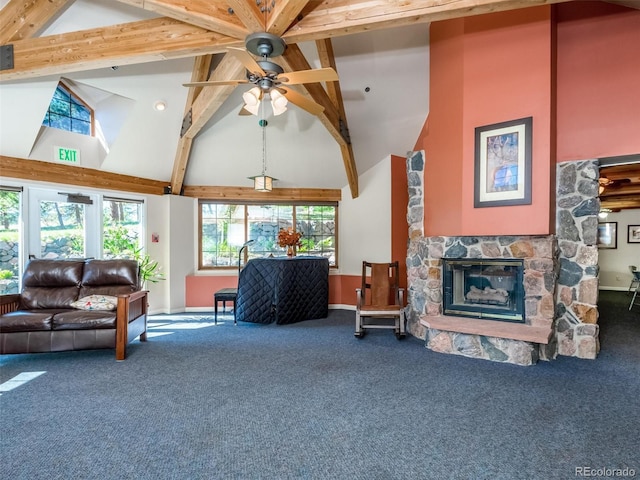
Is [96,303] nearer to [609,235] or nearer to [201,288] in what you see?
[201,288]

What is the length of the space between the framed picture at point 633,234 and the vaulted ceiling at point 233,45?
299 inches

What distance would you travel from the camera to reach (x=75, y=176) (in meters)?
5.09

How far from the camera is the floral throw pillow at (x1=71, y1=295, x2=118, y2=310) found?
3947 millimetres

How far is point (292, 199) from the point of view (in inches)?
267

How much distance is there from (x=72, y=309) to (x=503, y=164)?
5.14m

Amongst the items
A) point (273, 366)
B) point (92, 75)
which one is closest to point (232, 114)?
point (92, 75)

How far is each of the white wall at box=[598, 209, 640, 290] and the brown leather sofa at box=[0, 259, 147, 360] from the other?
11.3 m

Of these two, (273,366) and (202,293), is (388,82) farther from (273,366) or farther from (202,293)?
(202,293)

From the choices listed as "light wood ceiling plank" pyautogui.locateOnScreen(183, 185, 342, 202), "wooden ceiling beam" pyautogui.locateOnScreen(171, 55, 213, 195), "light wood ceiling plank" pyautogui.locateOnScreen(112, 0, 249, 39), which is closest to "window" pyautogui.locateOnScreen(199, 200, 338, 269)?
"light wood ceiling plank" pyautogui.locateOnScreen(183, 185, 342, 202)

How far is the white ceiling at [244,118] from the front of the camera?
4.24 m

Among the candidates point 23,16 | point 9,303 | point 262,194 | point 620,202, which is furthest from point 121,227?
point 620,202

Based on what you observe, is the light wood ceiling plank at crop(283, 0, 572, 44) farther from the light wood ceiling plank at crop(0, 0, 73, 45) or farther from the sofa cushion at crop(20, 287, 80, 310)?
the sofa cushion at crop(20, 287, 80, 310)

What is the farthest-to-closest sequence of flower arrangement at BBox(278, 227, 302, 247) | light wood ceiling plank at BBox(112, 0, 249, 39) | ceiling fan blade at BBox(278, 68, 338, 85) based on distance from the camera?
flower arrangement at BBox(278, 227, 302, 247)
ceiling fan blade at BBox(278, 68, 338, 85)
light wood ceiling plank at BBox(112, 0, 249, 39)

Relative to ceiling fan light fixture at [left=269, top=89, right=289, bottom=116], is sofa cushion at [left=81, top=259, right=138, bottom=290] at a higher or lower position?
lower
